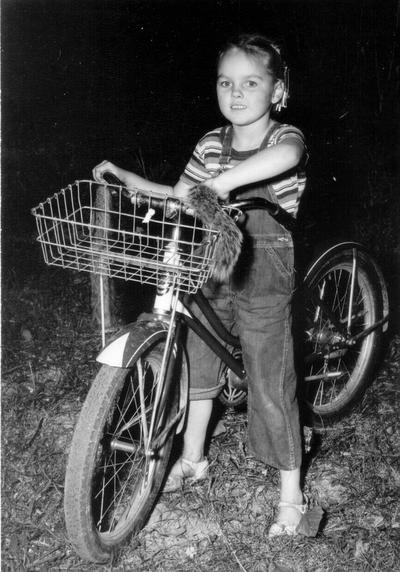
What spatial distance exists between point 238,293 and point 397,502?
1.40m

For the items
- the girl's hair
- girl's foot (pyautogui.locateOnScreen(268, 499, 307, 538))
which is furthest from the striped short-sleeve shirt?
girl's foot (pyautogui.locateOnScreen(268, 499, 307, 538))

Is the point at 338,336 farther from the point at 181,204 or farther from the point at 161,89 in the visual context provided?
the point at 161,89

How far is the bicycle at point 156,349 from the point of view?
2.06m

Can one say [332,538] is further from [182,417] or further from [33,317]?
[33,317]

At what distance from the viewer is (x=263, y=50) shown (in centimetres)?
254

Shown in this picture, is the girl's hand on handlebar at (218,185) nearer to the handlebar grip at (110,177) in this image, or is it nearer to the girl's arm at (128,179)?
the girl's arm at (128,179)

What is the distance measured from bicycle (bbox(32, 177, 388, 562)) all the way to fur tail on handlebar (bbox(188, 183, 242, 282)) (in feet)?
0.10

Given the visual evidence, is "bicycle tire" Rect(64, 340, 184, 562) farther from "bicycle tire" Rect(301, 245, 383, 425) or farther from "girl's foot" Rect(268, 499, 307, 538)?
"bicycle tire" Rect(301, 245, 383, 425)

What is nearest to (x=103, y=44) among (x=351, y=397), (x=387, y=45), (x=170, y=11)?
(x=170, y=11)

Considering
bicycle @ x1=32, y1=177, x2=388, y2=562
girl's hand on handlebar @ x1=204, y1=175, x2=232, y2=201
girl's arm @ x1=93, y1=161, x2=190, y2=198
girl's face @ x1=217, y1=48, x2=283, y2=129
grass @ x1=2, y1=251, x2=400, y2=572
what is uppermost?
girl's face @ x1=217, y1=48, x2=283, y2=129

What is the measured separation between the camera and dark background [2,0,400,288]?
22.2 ft

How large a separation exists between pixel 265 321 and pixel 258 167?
797 mm

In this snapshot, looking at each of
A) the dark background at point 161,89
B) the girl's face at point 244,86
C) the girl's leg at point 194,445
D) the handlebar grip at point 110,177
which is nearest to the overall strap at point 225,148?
the girl's face at point 244,86

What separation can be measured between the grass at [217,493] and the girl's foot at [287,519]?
5 cm
